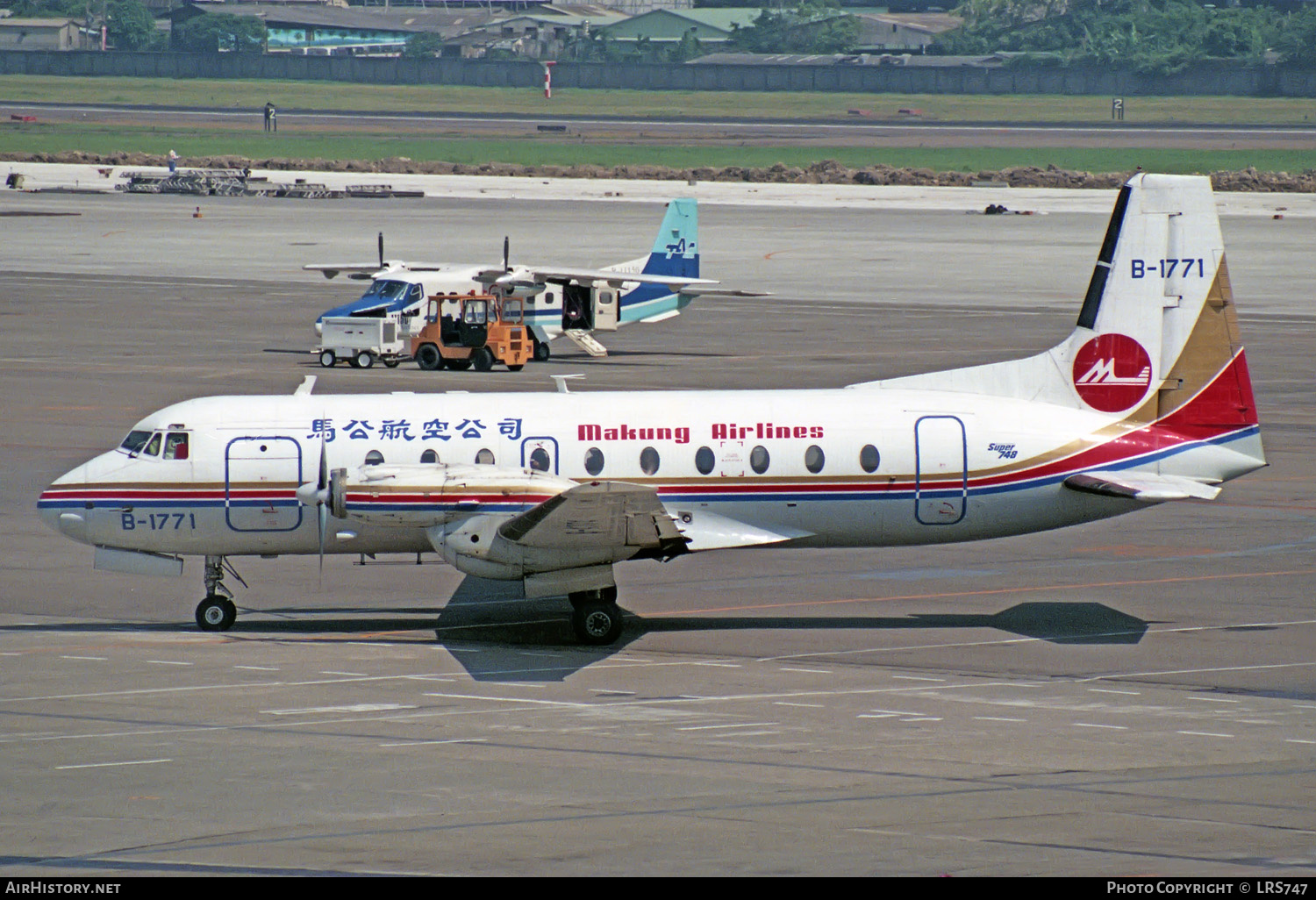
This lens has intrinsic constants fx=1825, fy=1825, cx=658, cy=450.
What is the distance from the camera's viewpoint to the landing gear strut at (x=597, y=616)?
2389 centimetres

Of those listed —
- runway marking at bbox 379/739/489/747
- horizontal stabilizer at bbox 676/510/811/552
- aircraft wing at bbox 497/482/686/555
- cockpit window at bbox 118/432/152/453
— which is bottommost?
runway marking at bbox 379/739/489/747

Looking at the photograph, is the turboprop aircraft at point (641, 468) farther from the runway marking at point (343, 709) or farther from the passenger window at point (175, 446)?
the runway marking at point (343, 709)

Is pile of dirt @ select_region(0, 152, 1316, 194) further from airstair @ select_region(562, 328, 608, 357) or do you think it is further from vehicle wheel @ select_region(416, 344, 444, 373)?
vehicle wheel @ select_region(416, 344, 444, 373)

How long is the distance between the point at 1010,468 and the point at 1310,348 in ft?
115

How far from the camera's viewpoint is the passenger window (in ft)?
81.0

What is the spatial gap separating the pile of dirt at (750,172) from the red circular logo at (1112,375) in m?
99.4

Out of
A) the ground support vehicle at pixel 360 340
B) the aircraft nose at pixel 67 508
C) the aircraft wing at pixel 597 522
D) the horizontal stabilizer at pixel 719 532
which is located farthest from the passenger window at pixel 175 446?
the ground support vehicle at pixel 360 340

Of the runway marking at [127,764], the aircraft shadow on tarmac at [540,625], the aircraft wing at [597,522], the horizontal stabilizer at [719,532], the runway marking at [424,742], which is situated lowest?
the aircraft shadow on tarmac at [540,625]

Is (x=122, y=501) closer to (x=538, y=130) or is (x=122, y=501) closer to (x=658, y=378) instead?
(x=658, y=378)

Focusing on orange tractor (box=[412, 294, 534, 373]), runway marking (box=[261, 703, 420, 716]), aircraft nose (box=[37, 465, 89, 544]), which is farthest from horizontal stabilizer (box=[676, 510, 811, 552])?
orange tractor (box=[412, 294, 534, 373])

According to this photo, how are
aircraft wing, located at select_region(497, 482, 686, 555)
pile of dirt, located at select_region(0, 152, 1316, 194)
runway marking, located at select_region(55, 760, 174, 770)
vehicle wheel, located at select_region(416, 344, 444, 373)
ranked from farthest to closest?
pile of dirt, located at select_region(0, 152, 1316, 194) < vehicle wheel, located at select_region(416, 344, 444, 373) < aircraft wing, located at select_region(497, 482, 686, 555) < runway marking, located at select_region(55, 760, 174, 770)

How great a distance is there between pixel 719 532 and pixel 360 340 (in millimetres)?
30494

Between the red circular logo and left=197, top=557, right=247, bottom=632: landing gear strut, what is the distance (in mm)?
12149

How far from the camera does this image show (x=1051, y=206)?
11106 cm
